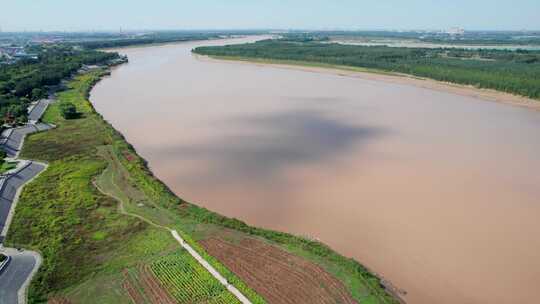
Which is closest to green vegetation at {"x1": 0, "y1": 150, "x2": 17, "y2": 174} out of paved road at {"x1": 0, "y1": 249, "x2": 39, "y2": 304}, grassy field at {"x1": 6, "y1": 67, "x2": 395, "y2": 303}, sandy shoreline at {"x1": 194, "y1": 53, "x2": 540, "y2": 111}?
grassy field at {"x1": 6, "y1": 67, "x2": 395, "y2": 303}

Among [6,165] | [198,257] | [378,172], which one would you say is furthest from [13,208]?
[378,172]

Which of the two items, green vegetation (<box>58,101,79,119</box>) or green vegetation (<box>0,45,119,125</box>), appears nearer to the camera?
green vegetation (<box>0,45,119,125</box>)

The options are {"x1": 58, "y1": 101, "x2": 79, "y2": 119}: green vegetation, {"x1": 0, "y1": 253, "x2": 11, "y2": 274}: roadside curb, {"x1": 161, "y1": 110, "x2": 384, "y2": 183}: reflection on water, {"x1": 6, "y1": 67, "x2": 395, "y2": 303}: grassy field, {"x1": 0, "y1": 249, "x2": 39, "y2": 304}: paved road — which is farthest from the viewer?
{"x1": 58, "y1": 101, "x2": 79, "y2": 119}: green vegetation

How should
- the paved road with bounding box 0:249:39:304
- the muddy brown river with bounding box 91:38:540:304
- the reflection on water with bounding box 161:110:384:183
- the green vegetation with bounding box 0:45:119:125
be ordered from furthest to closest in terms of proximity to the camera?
the green vegetation with bounding box 0:45:119:125 < the reflection on water with bounding box 161:110:384:183 < the muddy brown river with bounding box 91:38:540:304 < the paved road with bounding box 0:249:39:304

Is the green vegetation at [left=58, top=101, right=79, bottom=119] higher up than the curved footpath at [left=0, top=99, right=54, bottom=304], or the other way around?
the green vegetation at [left=58, top=101, right=79, bottom=119]

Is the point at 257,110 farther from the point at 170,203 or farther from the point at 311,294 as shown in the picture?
the point at 311,294

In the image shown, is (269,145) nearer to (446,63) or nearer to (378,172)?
(378,172)

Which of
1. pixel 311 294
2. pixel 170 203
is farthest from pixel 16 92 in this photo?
pixel 311 294

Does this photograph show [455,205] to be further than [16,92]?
No

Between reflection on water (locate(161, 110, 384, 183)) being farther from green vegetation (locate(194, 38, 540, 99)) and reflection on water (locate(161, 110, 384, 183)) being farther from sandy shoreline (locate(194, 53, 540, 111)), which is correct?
green vegetation (locate(194, 38, 540, 99))
